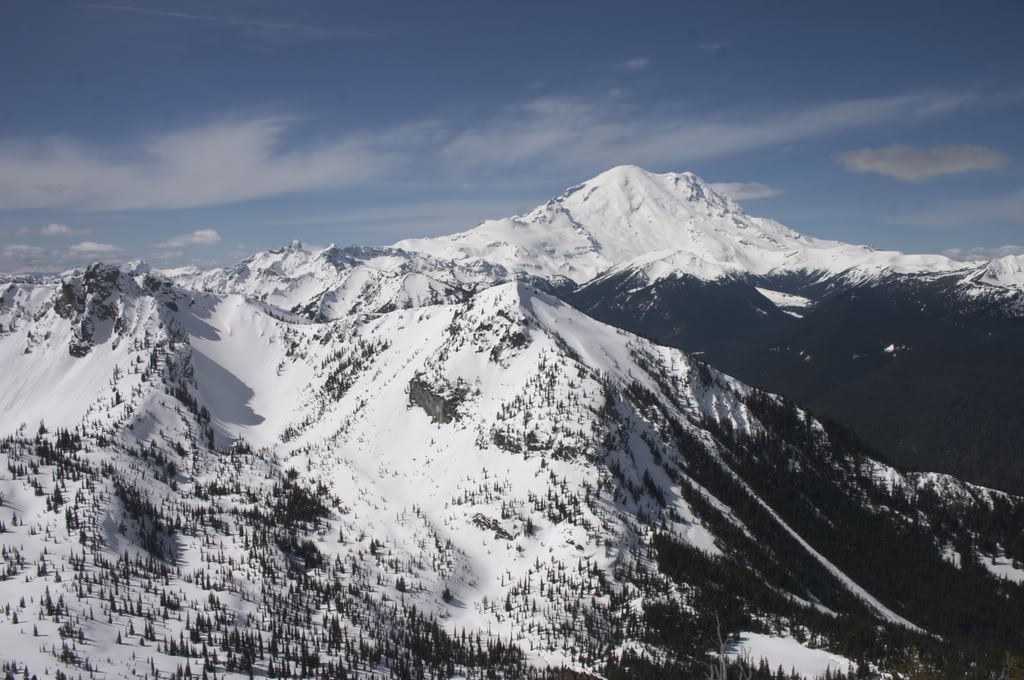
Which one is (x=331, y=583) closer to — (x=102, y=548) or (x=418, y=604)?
(x=418, y=604)

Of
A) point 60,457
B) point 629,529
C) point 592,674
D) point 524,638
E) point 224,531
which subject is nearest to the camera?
point 592,674

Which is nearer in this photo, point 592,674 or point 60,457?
point 592,674

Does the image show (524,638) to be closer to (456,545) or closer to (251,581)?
(456,545)

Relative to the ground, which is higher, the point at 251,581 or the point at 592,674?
the point at 251,581

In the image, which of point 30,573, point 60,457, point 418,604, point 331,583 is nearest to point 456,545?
point 418,604

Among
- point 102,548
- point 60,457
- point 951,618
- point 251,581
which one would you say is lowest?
point 951,618

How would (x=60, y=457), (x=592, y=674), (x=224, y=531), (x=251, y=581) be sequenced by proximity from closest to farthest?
(x=592, y=674), (x=251, y=581), (x=224, y=531), (x=60, y=457)

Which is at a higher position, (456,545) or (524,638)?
(456,545)

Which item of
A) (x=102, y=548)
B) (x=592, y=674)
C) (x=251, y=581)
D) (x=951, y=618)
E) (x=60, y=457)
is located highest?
(x=60, y=457)

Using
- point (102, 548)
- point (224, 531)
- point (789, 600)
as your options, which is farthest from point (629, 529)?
point (102, 548)
